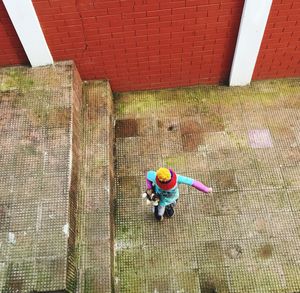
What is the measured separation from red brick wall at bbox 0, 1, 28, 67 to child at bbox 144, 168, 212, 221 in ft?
9.89

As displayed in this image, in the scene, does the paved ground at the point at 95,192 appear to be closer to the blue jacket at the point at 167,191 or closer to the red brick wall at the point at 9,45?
the blue jacket at the point at 167,191

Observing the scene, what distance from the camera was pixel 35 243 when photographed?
14.9 ft

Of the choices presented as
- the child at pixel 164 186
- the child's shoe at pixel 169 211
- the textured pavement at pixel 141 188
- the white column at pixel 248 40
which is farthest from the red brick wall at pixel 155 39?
the child's shoe at pixel 169 211

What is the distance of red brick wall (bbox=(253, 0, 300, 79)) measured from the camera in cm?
536

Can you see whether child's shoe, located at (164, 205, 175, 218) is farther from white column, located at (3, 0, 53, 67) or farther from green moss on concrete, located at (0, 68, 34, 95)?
white column, located at (3, 0, 53, 67)

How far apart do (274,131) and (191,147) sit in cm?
146

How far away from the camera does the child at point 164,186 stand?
4230mm

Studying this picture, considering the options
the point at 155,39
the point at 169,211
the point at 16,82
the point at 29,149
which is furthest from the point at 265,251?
the point at 16,82

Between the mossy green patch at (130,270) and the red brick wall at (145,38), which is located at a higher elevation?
the red brick wall at (145,38)

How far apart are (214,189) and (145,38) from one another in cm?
260

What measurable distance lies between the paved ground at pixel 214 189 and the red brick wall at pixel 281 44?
268mm

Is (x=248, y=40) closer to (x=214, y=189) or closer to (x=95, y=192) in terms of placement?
(x=214, y=189)

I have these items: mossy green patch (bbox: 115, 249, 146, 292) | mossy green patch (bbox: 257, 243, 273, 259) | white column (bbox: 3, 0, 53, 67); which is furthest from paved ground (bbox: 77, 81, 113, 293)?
mossy green patch (bbox: 257, 243, 273, 259)

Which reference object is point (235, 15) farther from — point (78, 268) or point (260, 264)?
point (78, 268)
